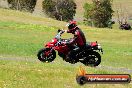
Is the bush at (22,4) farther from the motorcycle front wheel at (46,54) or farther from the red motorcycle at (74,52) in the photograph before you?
the red motorcycle at (74,52)

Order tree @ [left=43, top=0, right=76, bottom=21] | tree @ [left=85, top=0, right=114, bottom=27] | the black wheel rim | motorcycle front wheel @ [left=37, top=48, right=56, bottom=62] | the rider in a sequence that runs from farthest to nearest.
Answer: tree @ [left=43, top=0, right=76, bottom=21], tree @ [left=85, top=0, right=114, bottom=27], the black wheel rim, motorcycle front wheel @ [left=37, top=48, right=56, bottom=62], the rider

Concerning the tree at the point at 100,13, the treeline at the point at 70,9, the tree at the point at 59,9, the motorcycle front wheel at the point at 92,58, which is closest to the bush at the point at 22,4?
the treeline at the point at 70,9

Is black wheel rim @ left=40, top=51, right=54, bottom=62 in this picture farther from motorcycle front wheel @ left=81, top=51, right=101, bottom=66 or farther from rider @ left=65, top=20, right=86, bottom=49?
motorcycle front wheel @ left=81, top=51, right=101, bottom=66

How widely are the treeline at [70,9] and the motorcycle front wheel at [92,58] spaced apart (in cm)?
10556

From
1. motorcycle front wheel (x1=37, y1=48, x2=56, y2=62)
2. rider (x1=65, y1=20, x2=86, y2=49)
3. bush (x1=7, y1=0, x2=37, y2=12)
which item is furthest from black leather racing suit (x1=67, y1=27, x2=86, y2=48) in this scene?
bush (x1=7, y1=0, x2=37, y2=12)

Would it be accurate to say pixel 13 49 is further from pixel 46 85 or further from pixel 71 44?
pixel 46 85

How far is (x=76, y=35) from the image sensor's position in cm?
2198

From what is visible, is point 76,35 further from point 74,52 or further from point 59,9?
point 59,9

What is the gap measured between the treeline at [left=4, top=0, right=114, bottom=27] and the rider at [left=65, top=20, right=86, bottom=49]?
106m

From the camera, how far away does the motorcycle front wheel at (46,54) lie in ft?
75.4

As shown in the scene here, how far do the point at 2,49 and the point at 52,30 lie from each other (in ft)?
117

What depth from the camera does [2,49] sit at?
34750 mm

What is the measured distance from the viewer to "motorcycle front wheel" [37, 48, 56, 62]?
23.0m

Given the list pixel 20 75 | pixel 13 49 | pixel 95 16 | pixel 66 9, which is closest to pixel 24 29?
pixel 13 49
